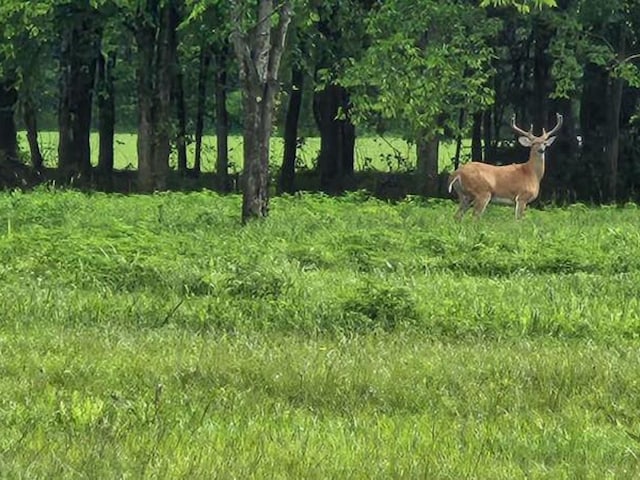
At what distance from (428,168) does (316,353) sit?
79.2 feet

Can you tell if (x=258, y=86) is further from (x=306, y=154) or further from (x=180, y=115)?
(x=306, y=154)

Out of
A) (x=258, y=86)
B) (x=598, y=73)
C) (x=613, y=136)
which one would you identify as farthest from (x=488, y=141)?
(x=258, y=86)

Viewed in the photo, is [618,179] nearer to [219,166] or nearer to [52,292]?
[219,166]

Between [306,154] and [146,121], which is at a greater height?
[146,121]

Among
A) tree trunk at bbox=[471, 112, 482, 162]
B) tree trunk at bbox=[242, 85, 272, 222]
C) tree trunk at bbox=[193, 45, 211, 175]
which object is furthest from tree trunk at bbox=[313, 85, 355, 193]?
tree trunk at bbox=[242, 85, 272, 222]

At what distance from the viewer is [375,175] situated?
3472 centimetres

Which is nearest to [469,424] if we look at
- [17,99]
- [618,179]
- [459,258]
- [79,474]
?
[79,474]

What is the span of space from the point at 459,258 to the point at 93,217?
20.8 feet

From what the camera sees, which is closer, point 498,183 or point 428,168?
point 498,183

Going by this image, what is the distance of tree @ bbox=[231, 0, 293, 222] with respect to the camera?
18094mm

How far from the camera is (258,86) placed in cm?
1833

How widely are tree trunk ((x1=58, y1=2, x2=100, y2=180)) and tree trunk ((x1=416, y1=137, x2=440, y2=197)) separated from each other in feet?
27.3

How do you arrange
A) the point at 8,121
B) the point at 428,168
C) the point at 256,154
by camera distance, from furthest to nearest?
the point at 8,121, the point at 428,168, the point at 256,154

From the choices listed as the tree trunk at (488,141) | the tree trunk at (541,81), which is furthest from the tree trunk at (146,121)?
the tree trunk at (488,141)
